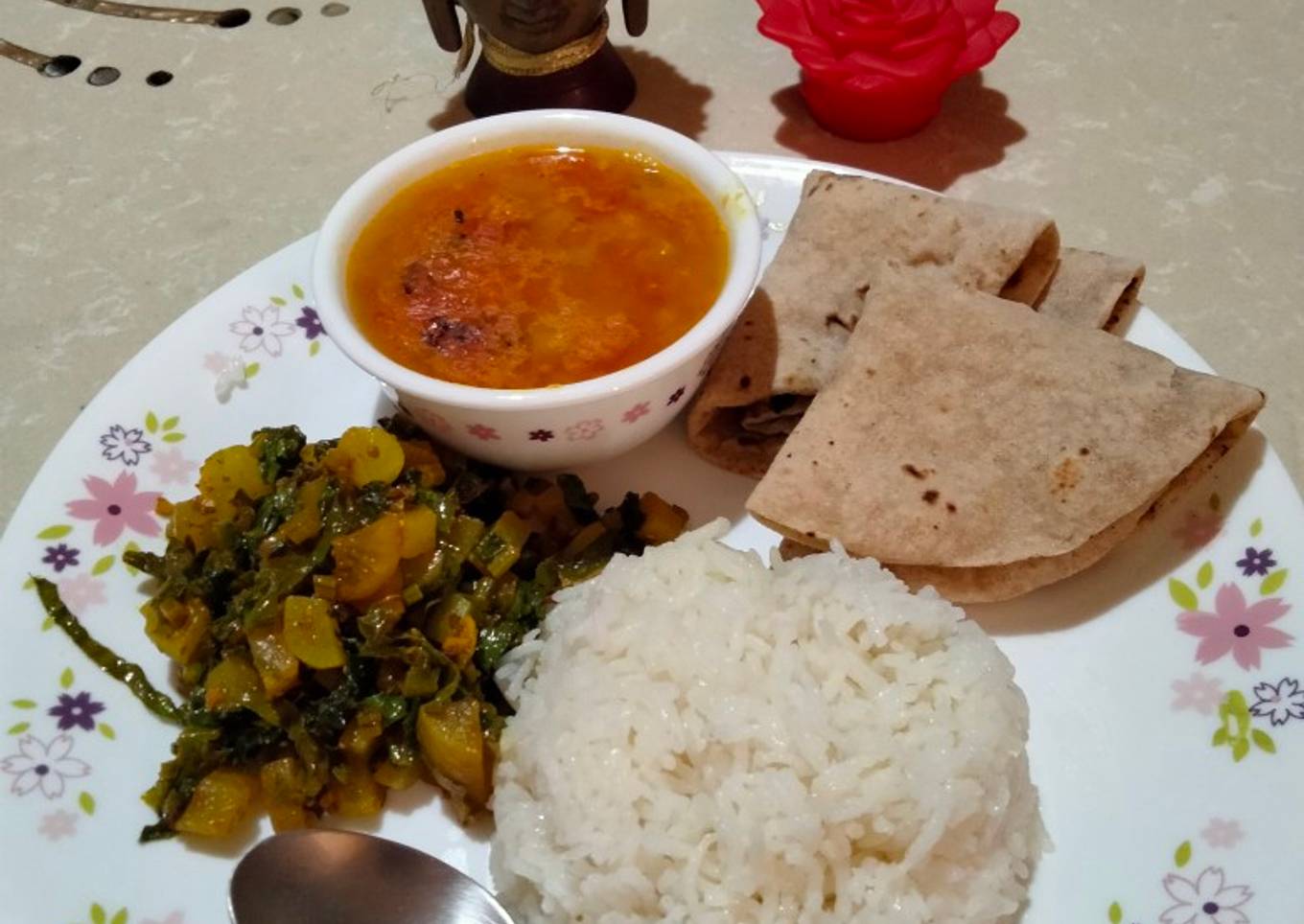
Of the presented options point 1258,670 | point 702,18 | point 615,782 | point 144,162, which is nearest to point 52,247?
point 144,162

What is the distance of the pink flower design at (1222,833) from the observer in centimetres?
159

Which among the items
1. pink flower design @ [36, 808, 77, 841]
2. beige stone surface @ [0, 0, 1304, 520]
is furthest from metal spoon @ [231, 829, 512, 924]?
beige stone surface @ [0, 0, 1304, 520]

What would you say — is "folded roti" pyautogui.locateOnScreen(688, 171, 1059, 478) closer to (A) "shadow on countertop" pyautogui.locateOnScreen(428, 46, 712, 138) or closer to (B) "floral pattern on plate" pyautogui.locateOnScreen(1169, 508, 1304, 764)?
(B) "floral pattern on plate" pyautogui.locateOnScreen(1169, 508, 1304, 764)

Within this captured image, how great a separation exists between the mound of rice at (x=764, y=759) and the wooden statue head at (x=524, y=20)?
146cm

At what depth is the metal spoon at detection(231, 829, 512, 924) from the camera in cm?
161

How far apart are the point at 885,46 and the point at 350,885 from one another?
7.02 feet

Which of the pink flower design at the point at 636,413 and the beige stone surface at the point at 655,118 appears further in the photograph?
the beige stone surface at the point at 655,118

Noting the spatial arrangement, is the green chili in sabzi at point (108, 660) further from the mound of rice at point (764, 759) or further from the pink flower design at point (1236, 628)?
the pink flower design at point (1236, 628)

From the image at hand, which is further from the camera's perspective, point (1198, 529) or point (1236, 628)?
point (1198, 529)

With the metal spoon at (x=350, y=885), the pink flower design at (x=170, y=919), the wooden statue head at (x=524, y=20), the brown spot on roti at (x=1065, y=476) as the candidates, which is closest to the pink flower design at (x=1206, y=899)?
the brown spot on roti at (x=1065, y=476)

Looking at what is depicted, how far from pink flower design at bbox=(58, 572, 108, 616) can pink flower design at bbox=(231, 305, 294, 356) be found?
0.58m

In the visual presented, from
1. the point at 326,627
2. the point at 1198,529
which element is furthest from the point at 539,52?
the point at 1198,529

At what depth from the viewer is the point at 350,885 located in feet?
5.40

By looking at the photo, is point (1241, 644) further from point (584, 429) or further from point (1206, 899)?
point (584, 429)
